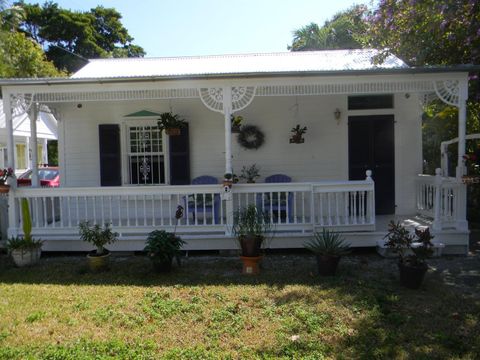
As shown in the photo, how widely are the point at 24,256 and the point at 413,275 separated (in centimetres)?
572

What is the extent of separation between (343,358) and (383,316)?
3.54 feet

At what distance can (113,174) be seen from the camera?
9.30 m

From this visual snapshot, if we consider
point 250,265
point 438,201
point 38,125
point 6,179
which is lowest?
point 250,265

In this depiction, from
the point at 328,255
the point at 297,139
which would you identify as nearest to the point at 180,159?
the point at 297,139

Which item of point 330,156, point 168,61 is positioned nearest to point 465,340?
point 330,156

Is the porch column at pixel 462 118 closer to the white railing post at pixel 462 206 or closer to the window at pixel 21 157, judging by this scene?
the white railing post at pixel 462 206

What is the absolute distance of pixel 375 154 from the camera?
925 cm

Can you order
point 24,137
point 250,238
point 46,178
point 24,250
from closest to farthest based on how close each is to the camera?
point 250,238, point 24,250, point 46,178, point 24,137

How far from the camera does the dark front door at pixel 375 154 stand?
30.2ft

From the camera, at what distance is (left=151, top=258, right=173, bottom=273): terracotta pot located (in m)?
6.07

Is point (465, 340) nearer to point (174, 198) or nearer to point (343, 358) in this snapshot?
point (343, 358)

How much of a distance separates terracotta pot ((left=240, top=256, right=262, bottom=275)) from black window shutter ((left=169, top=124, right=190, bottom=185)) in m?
3.57

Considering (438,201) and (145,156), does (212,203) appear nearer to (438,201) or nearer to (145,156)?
(145,156)

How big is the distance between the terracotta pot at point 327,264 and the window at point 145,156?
4.60 m
